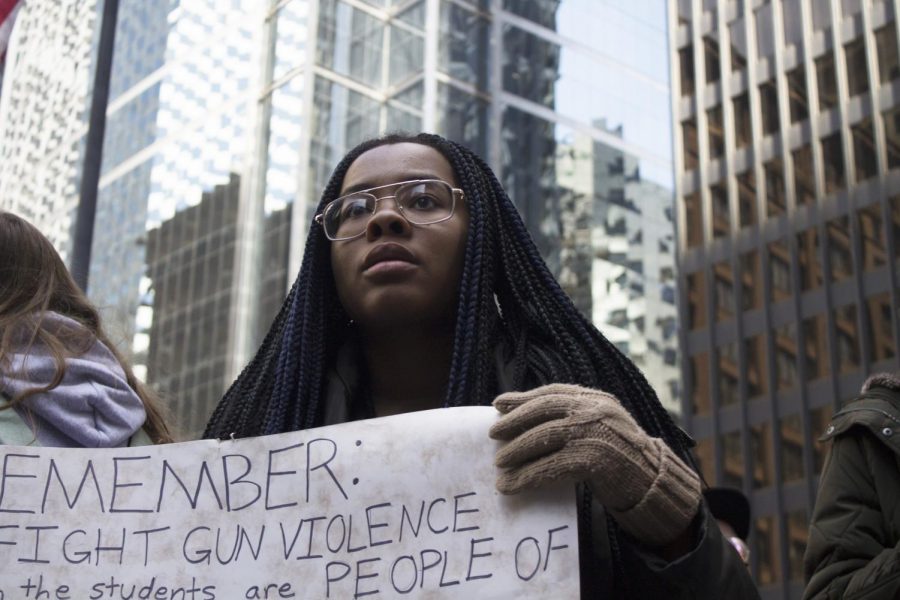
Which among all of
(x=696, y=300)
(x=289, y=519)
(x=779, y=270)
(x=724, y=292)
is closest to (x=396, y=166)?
(x=289, y=519)

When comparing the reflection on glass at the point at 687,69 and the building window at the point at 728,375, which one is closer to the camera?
the building window at the point at 728,375

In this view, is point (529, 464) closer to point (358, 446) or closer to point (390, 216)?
point (358, 446)

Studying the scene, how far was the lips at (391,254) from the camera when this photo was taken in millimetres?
2590

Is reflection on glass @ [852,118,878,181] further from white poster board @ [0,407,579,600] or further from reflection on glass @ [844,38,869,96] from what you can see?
white poster board @ [0,407,579,600]

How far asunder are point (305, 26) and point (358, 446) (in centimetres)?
4942

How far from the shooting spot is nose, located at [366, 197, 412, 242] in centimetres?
261

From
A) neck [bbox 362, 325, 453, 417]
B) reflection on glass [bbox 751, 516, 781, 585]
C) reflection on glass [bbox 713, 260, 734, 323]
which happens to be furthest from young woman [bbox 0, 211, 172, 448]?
reflection on glass [bbox 713, 260, 734, 323]

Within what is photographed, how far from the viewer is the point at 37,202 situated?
68.8 ft

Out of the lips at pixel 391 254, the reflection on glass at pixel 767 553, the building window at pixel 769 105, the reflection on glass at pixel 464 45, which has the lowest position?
the lips at pixel 391 254

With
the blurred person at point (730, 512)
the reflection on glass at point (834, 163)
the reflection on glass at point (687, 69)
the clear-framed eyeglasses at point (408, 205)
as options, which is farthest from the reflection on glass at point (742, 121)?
the clear-framed eyeglasses at point (408, 205)

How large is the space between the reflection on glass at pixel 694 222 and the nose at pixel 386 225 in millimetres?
44756

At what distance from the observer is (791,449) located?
40656 millimetres

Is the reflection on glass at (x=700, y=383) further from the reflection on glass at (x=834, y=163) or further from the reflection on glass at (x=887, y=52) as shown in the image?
the reflection on glass at (x=887, y=52)

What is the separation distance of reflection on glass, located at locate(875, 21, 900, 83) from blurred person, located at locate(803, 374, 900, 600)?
128 feet
